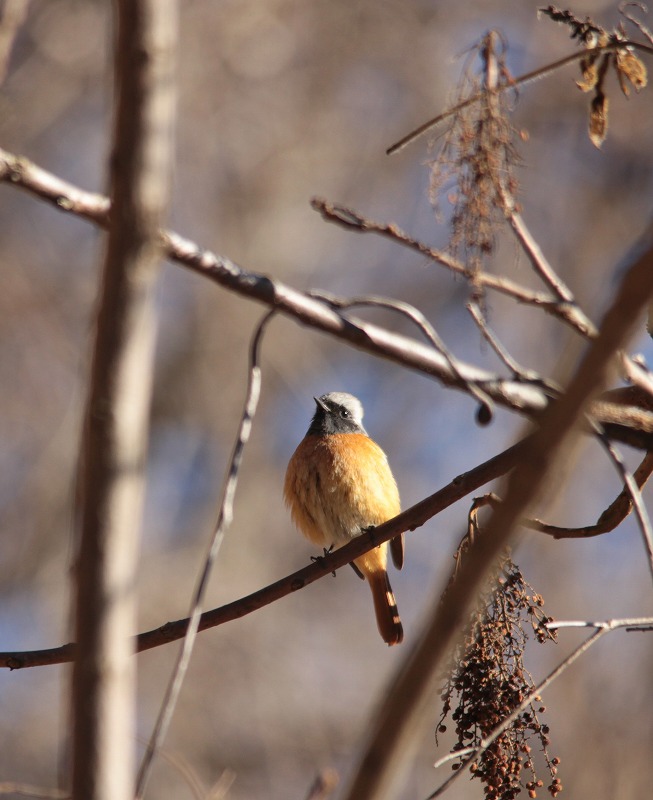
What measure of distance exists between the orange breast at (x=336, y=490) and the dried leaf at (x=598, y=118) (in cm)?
297

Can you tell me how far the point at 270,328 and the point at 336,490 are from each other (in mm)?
5540

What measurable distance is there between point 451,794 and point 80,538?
9.83 m

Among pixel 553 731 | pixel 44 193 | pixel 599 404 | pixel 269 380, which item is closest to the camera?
pixel 44 193

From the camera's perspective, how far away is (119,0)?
143cm

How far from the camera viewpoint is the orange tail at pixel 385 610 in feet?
17.6

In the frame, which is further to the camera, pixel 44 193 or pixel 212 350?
pixel 212 350

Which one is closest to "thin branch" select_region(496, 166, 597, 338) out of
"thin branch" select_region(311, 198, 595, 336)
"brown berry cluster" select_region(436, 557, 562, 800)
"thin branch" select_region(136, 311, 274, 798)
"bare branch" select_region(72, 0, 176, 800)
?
"thin branch" select_region(311, 198, 595, 336)

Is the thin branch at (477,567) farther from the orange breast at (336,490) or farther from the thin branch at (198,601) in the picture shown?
the orange breast at (336,490)

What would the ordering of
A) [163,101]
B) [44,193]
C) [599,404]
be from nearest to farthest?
[163,101] < [44,193] < [599,404]

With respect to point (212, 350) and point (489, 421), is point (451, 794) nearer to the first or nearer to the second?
point (212, 350)

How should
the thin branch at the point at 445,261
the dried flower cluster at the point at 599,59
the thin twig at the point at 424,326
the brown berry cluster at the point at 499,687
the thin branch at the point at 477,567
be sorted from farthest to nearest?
the dried flower cluster at the point at 599,59 → the brown berry cluster at the point at 499,687 → the thin branch at the point at 445,261 → the thin twig at the point at 424,326 → the thin branch at the point at 477,567

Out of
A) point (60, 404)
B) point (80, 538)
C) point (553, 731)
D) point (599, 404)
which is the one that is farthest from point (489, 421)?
point (60, 404)

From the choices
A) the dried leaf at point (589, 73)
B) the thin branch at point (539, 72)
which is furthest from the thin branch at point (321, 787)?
the dried leaf at point (589, 73)

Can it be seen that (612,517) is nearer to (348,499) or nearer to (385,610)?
(348,499)
